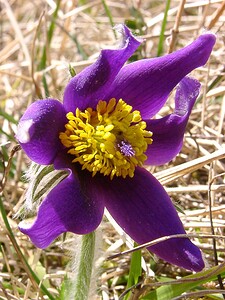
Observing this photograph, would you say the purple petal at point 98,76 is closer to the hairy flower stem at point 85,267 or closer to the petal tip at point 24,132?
the petal tip at point 24,132

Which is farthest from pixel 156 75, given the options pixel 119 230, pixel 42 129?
pixel 119 230

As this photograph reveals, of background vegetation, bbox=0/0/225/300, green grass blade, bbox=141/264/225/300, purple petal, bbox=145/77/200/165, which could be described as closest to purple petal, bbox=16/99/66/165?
background vegetation, bbox=0/0/225/300

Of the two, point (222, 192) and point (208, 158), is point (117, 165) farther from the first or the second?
point (222, 192)

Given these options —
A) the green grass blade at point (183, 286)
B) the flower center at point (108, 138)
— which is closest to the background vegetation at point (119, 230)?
the green grass blade at point (183, 286)

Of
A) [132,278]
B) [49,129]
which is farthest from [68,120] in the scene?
[132,278]

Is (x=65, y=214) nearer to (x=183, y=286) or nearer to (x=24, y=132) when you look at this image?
(x=24, y=132)

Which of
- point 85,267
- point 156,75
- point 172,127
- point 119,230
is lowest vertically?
point 119,230

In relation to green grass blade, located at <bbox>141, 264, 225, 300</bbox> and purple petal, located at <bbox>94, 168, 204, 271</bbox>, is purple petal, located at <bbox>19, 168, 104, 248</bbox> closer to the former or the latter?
purple petal, located at <bbox>94, 168, 204, 271</bbox>
